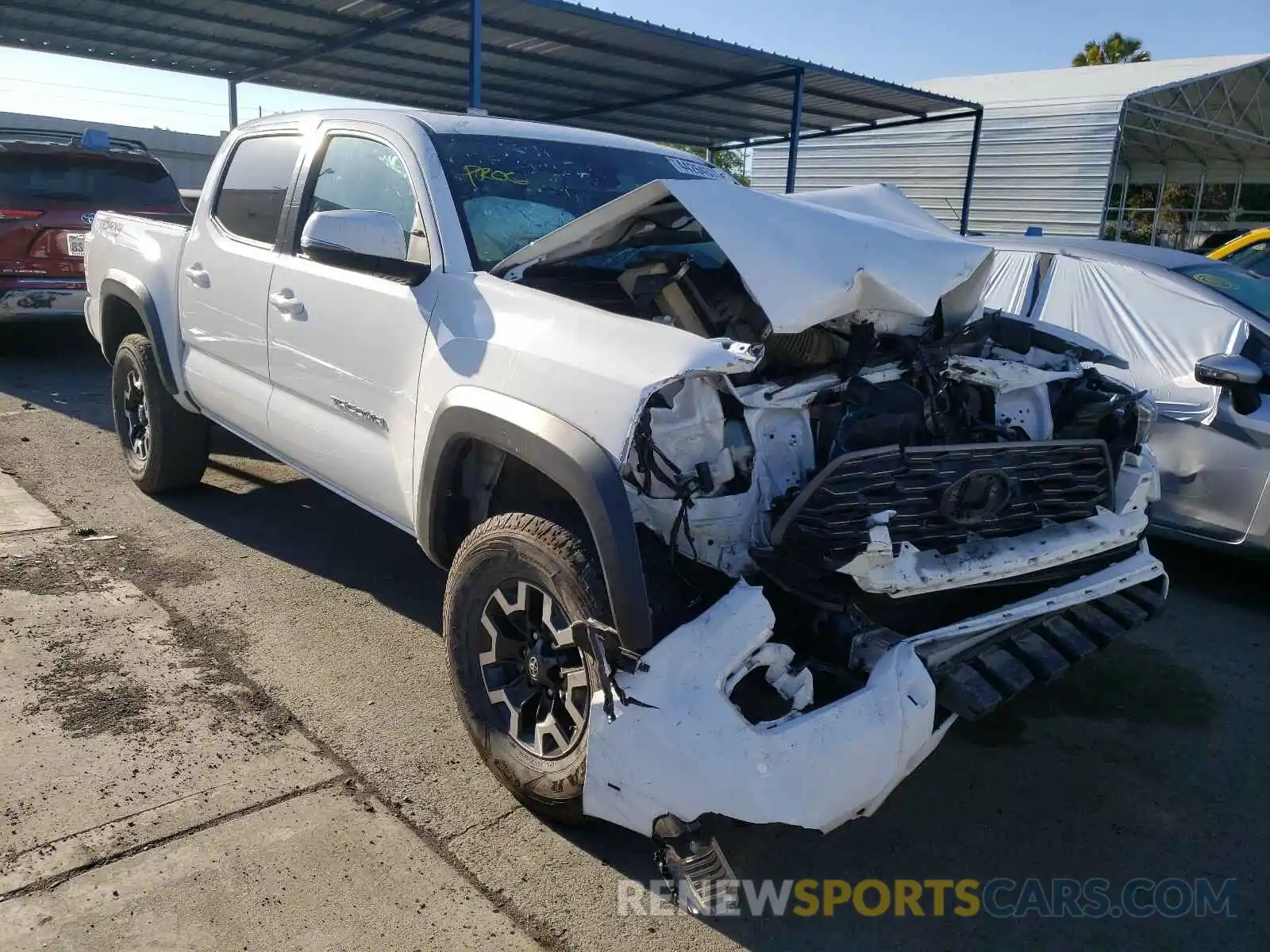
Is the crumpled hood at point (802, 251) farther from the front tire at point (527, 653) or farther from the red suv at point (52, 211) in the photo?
the red suv at point (52, 211)

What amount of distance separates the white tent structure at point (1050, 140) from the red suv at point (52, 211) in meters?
12.0

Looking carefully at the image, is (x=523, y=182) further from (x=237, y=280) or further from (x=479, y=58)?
(x=479, y=58)

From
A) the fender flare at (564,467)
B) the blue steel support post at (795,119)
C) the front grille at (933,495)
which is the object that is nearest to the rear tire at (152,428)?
the fender flare at (564,467)

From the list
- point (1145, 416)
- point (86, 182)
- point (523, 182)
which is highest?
point (523, 182)

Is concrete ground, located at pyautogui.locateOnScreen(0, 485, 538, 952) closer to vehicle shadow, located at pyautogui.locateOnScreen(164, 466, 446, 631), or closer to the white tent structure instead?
vehicle shadow, located at pyautogui.locateOnScreen(164, 466, 446, 631)

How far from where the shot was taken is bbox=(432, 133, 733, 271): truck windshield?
3.44 m

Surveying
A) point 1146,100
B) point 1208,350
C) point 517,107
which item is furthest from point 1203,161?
point 1208,350

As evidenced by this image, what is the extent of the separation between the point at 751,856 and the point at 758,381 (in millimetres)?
1330

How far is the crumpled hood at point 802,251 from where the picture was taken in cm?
267

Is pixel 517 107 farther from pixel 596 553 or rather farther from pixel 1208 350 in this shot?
pixel 596 553

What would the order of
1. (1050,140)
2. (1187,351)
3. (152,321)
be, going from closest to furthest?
(1187,351) → (152,321) → (1050,140)

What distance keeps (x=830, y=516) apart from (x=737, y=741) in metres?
0.60

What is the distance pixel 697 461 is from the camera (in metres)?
2.58

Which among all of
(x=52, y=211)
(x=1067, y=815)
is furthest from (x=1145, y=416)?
(x=52, y=211)
